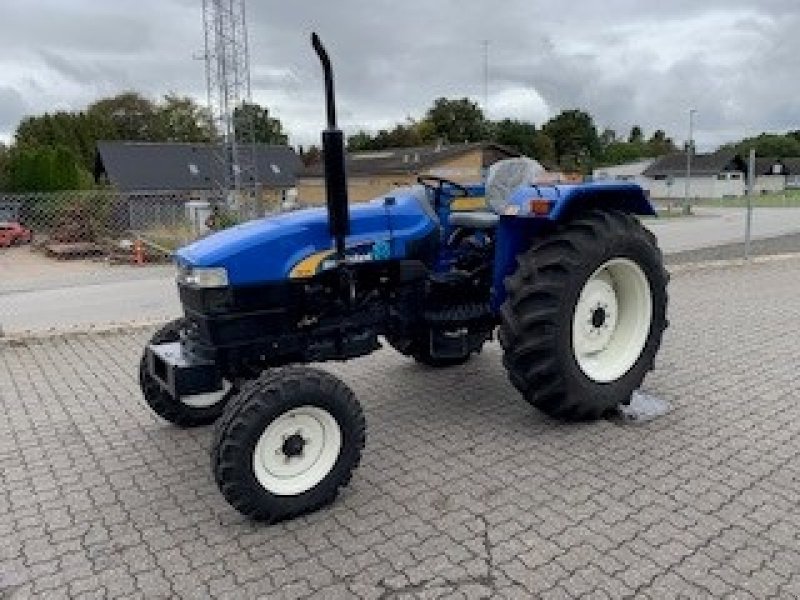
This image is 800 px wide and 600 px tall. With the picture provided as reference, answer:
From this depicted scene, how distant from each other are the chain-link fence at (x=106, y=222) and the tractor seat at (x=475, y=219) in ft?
47.9

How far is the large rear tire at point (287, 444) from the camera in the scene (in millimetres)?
3260

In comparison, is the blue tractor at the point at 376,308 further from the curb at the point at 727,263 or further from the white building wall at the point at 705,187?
the white building wall at the point at 705,187

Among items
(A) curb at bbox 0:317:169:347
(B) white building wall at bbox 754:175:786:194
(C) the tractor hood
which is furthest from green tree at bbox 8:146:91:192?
(B) white building wall at bbox 754:175:786:194

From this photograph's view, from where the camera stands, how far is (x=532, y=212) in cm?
414

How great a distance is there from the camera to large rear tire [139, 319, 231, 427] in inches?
178

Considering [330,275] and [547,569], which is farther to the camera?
[330,275]

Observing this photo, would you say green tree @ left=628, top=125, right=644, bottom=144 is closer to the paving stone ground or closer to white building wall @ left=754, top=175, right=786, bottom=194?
white building wall @ left=754, top=175, right=786, bottom=194

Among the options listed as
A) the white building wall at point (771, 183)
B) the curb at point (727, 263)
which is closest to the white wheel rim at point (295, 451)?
the curb at point (727, 263)

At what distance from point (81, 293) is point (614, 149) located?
7856 centimetres

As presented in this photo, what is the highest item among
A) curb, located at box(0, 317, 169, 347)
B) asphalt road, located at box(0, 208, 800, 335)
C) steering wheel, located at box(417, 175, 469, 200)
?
steering wheel, located at box(417, 175, 469, 200)

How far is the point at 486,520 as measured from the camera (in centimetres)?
338

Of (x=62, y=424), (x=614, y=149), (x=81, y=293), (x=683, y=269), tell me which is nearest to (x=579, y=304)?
(x=62, y=424)

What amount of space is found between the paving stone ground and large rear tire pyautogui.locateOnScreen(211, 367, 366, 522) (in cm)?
15

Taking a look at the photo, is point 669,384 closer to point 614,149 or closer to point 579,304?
point 579,304
